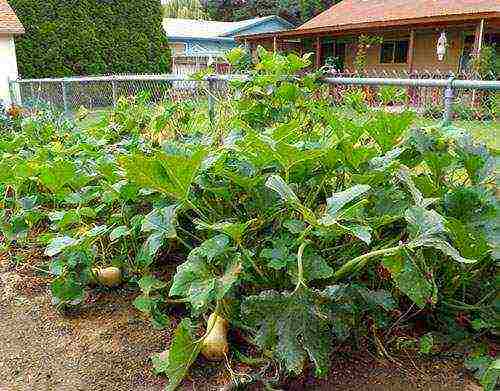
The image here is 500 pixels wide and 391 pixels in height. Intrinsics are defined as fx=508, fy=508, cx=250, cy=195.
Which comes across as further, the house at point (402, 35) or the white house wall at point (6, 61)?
the house at point (402, 35)

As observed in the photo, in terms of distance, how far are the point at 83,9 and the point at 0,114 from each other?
9.97 metres

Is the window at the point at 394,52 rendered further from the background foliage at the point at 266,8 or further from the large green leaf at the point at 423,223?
the large green leaf at the point at 423,223

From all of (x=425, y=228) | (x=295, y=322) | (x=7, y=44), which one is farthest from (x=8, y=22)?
(x=425, y=228)

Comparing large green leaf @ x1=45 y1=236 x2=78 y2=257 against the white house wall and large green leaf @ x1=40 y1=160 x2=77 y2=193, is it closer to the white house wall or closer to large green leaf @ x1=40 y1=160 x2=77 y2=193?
large green leaf @ x1=40 y1=160 x2=77 y2=193

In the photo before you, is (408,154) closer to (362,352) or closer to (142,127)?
(362,352)

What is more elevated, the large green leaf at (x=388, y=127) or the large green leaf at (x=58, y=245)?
the large green leaf at (x=388, y=127)

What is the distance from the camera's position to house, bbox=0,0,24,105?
13.4 metres

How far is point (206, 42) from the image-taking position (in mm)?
29688

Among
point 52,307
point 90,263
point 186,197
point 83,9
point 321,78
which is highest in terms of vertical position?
point 83,9

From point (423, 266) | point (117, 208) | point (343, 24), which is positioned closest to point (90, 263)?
point (117, 208)

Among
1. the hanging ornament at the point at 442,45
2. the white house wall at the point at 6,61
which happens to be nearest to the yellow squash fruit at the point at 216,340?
the white house wall at the point at 6,61

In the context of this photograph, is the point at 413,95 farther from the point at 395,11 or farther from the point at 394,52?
the point at 394,52

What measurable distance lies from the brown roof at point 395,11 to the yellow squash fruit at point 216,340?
48.6 feet

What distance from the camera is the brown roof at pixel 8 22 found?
13.3 m
